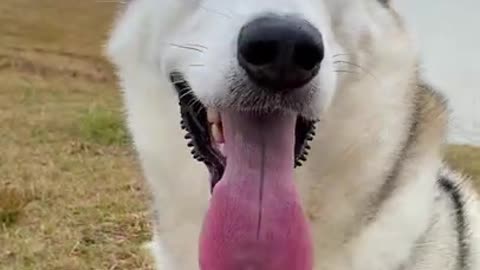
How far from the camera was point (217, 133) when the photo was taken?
108 inches

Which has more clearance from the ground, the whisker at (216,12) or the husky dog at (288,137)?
the whisker at (216,12)

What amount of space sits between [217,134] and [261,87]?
32 centimetres

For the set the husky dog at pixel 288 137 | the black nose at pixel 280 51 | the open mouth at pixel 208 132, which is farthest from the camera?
the open mouth at pixel 208 132

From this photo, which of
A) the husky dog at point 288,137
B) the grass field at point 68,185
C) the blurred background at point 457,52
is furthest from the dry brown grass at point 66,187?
the blurred background at point 457,52

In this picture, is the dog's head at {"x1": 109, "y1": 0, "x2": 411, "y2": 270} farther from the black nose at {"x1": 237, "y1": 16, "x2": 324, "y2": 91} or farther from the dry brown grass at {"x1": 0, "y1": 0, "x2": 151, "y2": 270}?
the dry brown grass at {"x1": 0, "y1": 0, "x2": 151, "y2": 270}

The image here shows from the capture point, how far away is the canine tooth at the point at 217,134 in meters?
2.71

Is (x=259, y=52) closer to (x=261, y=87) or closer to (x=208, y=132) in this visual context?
(x=261, y=87)

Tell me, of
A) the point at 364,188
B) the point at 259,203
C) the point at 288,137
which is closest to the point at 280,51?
the point at 288,137

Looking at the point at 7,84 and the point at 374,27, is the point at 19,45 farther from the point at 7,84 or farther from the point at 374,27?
the point at 374,27

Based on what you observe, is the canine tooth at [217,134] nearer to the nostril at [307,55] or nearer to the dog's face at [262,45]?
the dog's face at [262,45]

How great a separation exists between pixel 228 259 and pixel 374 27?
808 millimetres

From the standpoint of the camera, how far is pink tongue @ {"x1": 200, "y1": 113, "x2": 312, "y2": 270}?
2576mm

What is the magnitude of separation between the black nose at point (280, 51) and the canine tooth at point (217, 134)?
302mm

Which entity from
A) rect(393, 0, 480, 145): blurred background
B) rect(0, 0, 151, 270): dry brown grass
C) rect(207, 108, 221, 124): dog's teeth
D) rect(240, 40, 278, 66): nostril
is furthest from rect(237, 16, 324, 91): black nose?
rect(393, 0, 480, 145): blurred background
